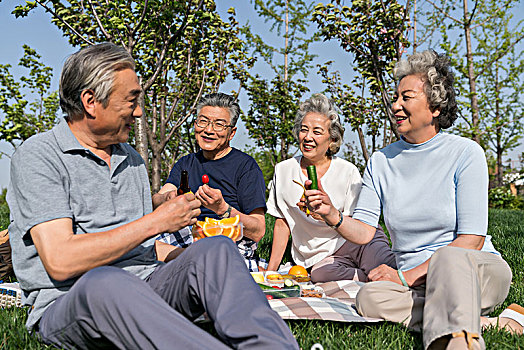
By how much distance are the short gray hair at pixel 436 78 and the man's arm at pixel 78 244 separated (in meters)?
2.09

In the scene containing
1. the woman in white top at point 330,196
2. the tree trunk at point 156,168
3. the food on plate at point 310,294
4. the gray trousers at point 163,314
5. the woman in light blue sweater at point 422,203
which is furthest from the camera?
the tree trunk at point 156,168

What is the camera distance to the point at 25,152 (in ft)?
7.26

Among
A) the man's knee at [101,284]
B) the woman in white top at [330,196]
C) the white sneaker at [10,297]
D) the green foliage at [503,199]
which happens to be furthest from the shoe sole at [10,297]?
the green foliage at [503,199]

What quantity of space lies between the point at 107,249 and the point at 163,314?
0.47m

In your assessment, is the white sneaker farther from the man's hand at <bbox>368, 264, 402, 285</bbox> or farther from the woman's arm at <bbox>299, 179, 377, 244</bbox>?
the man's hand at <bbox>368, 264, 402, 285</bbox>

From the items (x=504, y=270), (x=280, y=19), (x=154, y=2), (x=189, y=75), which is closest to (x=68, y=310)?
(x=504, y=270)

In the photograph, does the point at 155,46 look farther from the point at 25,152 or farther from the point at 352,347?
the point at 352,347

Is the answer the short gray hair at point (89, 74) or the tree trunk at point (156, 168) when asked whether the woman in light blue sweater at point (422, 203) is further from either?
the tree trunk at point (156, 168)

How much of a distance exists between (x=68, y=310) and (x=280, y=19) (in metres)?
12.2

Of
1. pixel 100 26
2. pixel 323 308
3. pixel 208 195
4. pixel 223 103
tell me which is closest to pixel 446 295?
pixel 323 308

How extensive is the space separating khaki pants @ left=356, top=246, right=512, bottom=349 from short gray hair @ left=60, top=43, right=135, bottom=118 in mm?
1995

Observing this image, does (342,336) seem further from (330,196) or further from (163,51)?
(163,51)

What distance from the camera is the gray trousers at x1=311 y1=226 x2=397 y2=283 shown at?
13.6ft

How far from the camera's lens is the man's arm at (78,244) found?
2.04m
